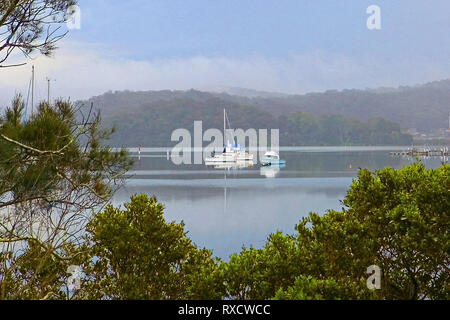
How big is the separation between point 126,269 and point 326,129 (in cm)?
9213

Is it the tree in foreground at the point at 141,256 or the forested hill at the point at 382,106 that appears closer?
the tree in foreground at the point at 141,256

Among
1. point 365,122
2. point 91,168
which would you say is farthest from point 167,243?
point 365,122

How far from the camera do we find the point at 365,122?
333ft

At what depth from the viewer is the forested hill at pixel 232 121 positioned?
79.1 metres

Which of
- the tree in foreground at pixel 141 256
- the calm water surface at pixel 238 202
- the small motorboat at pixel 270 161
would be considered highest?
the small motorboat at pixel 270 161

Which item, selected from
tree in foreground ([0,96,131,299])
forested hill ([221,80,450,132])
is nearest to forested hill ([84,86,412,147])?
forested hill ([221,80,450,132])

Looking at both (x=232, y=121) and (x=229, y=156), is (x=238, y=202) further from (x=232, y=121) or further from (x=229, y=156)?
(x=232, y=121)

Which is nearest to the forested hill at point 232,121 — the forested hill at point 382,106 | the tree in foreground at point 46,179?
the forested hill at point 382,106

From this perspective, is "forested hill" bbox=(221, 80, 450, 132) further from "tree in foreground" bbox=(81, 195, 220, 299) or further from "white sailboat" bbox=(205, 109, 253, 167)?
"tree in foreground" bbox=(81, 195, 220, 299)

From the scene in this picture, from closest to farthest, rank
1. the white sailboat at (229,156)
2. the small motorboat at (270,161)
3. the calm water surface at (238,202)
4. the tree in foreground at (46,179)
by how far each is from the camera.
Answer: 1. the tree in foreground at (46,179)
2. the calm water surface at (238,202)
3. the white sailboat at (229,156)
4. the small motorboat at (270,161)

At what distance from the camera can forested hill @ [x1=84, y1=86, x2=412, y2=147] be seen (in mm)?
79062

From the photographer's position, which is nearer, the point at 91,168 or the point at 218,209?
the point at 91,168

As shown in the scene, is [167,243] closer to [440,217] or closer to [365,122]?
[440,217]

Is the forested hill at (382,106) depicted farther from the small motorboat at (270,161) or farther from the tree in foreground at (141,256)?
the tree in foreground at (141,256)
